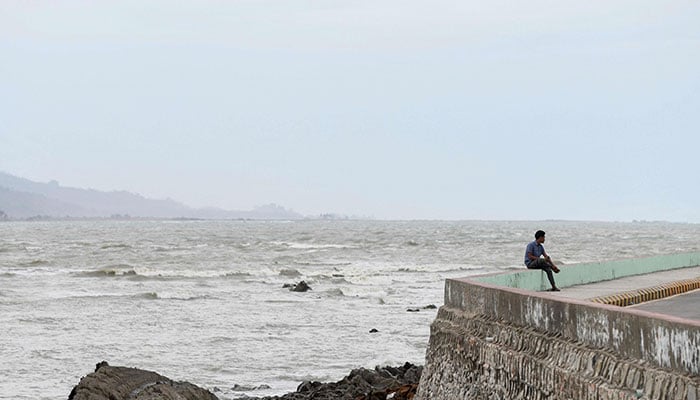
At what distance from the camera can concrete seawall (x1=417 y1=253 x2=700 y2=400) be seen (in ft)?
21.9

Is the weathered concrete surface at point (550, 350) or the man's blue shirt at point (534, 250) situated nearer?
the weathered concrete surface at point (550, 350)

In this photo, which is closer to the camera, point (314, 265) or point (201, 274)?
point (201, 274)

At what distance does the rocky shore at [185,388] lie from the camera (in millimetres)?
14094

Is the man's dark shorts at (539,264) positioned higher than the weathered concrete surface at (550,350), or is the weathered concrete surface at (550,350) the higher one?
the man's dark shorts at (539,264)

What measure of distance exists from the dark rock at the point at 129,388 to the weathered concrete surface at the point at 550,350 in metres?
3.15

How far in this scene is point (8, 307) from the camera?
36.8 metres

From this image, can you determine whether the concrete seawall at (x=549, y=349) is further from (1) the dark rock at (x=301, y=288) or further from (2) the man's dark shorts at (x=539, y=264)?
(1) the dark rock at (x=301, y=288)

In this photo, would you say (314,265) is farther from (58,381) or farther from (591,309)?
(591,309)

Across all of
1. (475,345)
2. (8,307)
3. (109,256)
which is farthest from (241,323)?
(109,256)

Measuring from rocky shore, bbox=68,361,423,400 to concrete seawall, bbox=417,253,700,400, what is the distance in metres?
3.13

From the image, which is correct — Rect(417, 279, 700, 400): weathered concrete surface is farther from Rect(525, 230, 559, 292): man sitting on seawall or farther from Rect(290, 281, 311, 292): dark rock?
Rect(290, 281, 311, 292): dark rock

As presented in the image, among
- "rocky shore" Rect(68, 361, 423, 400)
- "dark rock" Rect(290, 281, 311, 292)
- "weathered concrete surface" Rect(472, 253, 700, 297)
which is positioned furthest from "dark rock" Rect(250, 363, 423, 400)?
"dark rock" Rect(290, 281, 311, 292)

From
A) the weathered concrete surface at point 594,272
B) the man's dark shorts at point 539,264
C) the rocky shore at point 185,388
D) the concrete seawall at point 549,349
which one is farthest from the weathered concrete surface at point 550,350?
the man's dark shorts at point 539,264

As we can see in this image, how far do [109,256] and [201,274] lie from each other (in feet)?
71.4
